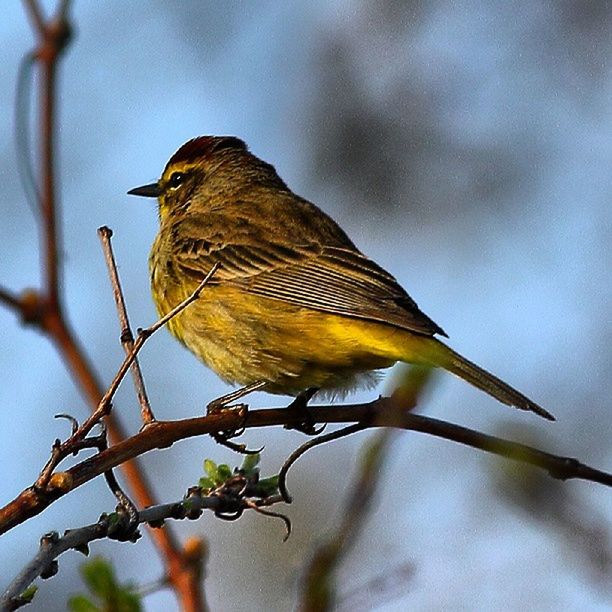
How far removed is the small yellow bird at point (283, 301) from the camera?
5.22m

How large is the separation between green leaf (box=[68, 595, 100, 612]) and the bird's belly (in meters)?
3.62

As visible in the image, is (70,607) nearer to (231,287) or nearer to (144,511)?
(144,511)

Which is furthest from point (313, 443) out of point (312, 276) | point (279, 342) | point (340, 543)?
point (312, 276)

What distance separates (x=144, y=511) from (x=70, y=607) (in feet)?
1.73

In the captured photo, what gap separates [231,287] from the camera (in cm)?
606

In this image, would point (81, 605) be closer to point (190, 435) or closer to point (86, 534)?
point (86, 534)

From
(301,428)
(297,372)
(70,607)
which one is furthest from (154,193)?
(70,607)

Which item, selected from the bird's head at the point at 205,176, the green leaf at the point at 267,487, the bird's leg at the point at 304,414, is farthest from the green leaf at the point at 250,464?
the bird's head at the point at 205,176

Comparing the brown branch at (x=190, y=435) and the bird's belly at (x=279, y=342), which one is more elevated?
the bird's belly at (x=279, y=342)

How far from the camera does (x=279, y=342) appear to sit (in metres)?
5.58

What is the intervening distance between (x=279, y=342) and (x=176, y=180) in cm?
253

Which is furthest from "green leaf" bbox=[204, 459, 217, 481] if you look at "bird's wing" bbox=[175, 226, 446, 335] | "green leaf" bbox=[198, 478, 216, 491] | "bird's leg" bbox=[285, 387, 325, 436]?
"bird's wing" bbox=[175, 226, 446, 335]

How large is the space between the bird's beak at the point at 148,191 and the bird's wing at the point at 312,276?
3.41ft

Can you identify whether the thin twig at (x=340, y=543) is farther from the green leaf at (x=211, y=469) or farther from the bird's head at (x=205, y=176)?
the bird's head at (x=205, y=176)
